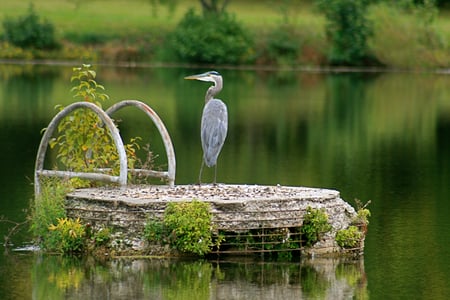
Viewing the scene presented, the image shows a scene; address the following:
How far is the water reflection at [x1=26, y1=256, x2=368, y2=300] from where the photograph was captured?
16.3m

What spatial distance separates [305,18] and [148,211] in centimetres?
7853

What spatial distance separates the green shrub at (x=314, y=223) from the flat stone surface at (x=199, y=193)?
0.86 ft

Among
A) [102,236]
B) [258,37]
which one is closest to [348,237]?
[102,236]

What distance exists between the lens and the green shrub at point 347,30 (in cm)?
8388

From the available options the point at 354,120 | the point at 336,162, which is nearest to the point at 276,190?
the point at 336,162

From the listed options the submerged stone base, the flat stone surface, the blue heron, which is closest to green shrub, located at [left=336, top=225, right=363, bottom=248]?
the submerged stone base

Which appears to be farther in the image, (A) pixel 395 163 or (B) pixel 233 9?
(B) pixel 233 9

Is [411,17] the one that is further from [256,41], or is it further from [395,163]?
[395,163]

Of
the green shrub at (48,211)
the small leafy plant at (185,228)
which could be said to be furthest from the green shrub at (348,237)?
the green shrub at (48,211)

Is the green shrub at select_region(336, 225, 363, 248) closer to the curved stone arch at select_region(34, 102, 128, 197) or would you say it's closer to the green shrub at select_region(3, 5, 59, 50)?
the curved stone arch at select_region(34, 102, 128, 197)

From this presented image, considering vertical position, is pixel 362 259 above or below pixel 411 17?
below

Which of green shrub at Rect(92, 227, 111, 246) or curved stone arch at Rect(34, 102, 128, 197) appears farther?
curved stone arch at Rect(34, 102, 128, 197)

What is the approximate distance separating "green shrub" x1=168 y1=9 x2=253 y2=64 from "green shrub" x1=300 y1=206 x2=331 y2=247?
208ft

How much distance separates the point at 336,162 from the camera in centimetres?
3325
